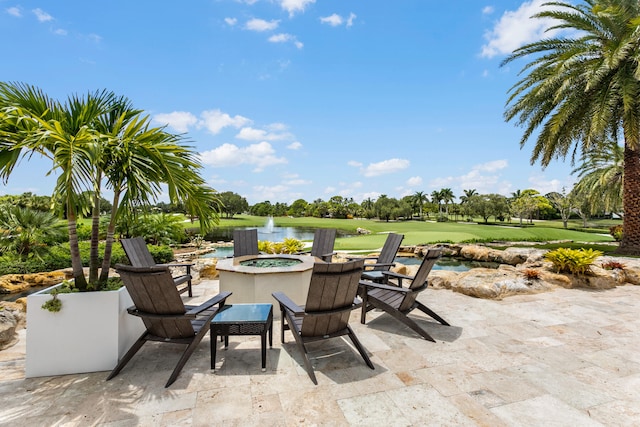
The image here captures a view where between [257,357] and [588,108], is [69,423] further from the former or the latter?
[588,108]

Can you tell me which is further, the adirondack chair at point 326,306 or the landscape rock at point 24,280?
the landscape rock at point 24,280

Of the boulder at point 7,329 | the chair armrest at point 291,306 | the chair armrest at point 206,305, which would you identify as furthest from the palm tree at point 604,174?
the boulder at point 7,329

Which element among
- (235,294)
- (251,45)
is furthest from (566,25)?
(235,294)

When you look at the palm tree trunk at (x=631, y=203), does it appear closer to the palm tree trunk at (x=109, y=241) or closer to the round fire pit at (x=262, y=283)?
the round fire pit at (x=262, y=283)

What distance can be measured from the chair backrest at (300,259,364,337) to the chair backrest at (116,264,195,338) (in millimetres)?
1198

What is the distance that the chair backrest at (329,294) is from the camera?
9.25ft

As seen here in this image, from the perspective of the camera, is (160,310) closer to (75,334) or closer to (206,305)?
(206,305)

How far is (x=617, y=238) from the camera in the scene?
770 inches

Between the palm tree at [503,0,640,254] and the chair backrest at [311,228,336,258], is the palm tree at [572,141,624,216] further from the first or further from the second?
the chair backrest at [311,228,336,258]

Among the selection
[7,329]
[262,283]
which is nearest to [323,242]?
[262,283]

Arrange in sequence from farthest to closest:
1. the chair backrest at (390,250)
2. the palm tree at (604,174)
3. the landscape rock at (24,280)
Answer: the palm tree at (604,174) → the landscape rock at (24,280) → the chair backrest at (390,250)

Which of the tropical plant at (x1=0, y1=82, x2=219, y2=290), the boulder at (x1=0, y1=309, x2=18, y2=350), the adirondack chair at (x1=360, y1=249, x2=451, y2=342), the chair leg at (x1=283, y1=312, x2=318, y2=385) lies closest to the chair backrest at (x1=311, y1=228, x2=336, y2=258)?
the adirondack chair at (x1=360, y1=249, x2=451, y2=342)

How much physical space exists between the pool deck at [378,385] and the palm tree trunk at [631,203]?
1087 centimetres

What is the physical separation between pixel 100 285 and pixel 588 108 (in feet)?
50.2
